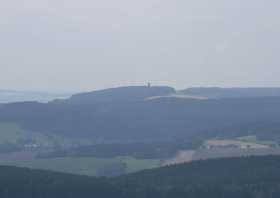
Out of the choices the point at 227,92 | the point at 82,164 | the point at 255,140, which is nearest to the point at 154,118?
the point at 255,140

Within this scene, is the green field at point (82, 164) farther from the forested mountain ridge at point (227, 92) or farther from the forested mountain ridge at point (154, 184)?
the forested mountain ridge at point (227, 92)

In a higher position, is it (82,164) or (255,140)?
(255,140)

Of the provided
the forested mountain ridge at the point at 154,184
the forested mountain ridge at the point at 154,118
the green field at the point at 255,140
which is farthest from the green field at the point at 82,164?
the forested mountain ridge at the point at 154,118

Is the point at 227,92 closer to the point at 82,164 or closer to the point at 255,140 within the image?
the point at 255,140

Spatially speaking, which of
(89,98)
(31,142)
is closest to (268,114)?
(31,142)

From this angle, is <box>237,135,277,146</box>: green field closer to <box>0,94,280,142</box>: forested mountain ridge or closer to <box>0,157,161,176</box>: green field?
<box>0,94,280,142</box>: forested mountain ridge

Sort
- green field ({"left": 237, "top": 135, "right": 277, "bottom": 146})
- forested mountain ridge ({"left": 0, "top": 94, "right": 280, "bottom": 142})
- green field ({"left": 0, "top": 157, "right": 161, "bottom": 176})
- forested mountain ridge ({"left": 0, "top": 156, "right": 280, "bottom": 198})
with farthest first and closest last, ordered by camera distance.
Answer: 1. forested mountain ridge ({"left": 0, "top": 94, "right": 280, "bottom": 142})
2. green field ({"left": 237, "top": 135, "right": 277, "bottom": 146})
3. green field ({"left": 0, "top": 157, "right": 161, "bottom": 176})
4. forested mountain ridge ({"left": 0, "top": 156, "right": 280, "bottom": 198})

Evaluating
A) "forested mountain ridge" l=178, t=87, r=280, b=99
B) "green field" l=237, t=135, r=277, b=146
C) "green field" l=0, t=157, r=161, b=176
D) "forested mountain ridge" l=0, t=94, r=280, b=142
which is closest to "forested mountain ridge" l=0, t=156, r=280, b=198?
"green field" l=0, t=157, r=161, b=176

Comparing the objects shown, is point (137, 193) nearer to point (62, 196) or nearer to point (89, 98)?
point (62, 196)
